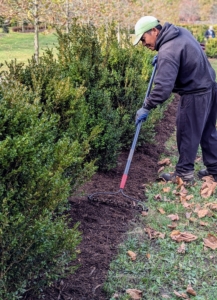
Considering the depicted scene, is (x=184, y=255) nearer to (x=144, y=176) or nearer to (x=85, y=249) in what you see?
(x=85, y=249)

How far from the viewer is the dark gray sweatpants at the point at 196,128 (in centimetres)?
497

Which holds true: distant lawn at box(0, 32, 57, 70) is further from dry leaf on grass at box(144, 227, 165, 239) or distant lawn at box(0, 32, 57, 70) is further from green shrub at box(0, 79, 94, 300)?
green shrub at box(0, 79, 94, 300)

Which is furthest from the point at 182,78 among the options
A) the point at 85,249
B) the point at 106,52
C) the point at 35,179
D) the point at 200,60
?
the point at 35,179

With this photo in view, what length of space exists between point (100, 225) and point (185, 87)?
7.20 ft

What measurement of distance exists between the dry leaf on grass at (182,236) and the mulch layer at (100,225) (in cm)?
49

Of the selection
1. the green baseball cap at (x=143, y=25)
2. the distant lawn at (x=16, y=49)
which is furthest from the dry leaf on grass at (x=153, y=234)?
the distant lawn at (x=16, y=49)

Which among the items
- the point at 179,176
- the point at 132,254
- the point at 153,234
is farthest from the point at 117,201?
the point at 179,176

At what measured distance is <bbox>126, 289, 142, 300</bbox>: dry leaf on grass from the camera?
9.61 ft

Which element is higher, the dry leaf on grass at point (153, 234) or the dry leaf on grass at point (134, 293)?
the dry leaf on grass at point (134, 293)

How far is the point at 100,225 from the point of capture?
3852 mm

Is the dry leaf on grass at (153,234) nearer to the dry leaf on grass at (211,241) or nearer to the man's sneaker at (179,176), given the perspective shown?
the dry leaf on grass at (211,241)

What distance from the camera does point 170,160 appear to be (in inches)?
241

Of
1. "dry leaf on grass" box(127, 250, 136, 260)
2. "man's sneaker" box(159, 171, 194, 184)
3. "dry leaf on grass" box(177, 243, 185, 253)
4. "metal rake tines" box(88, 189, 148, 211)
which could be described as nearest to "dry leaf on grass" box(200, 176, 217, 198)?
"man's sneaker" box(159, 171, 194, 184)

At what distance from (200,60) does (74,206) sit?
243 cm
